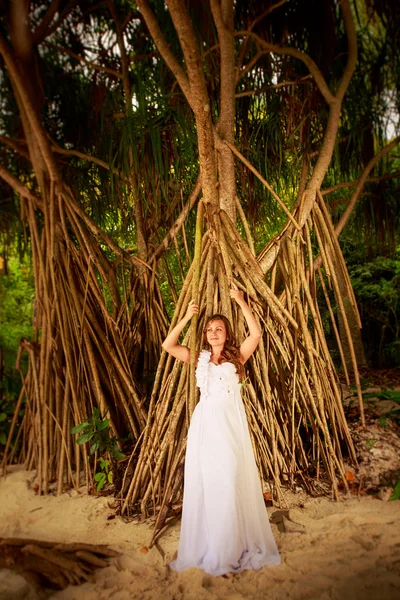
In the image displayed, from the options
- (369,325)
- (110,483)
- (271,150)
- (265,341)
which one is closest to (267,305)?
(265,341)

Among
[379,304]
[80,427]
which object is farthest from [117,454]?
[379,304]

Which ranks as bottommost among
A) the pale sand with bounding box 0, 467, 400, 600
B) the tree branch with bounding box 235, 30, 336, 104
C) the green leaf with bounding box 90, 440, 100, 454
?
the pale sand with bounding box 0, 467, 400, 600

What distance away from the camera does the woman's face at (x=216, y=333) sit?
6.24 ft

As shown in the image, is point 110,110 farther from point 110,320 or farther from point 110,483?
point 110,483

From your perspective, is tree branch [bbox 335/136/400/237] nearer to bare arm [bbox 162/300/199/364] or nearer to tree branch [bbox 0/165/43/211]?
bare arm [bbox 162/300/199/364]

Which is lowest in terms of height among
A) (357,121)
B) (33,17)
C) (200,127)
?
(200,127)

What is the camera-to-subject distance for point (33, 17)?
3049 mm

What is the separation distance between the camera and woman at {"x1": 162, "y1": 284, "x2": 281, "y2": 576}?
165 cm

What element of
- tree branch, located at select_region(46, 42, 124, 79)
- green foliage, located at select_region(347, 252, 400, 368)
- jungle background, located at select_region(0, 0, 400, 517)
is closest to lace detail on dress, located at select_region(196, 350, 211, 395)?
jungle background, located at select_region(0, 0, 400, 517)

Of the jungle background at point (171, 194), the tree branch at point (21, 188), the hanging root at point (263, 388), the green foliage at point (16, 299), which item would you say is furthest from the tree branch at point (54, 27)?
the green foliage at point (16, 299)

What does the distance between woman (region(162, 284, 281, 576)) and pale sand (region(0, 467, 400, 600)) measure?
60 mm

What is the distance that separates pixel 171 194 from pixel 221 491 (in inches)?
83.5

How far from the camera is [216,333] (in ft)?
6.25

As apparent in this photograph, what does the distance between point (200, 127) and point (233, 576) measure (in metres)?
1.83
